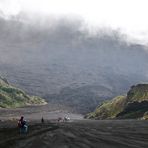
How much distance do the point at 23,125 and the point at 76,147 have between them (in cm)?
5064

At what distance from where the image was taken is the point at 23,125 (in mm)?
137250

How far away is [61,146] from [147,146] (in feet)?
77.2

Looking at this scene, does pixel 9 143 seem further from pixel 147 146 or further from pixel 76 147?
pixel 147 146

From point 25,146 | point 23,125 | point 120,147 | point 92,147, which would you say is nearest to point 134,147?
point 120,147

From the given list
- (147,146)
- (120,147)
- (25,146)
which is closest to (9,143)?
(25,146)

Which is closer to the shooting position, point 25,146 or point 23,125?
point 25,146

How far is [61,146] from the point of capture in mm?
93062

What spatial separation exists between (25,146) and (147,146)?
3311 centimetres

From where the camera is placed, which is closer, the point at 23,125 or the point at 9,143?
the point at 9,143

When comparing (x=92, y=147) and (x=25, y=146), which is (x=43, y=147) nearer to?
(x=25, y=146)

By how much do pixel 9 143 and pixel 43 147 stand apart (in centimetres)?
1102

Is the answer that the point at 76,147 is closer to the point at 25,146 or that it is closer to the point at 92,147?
the point at 92,147

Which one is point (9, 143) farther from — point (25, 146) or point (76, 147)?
point (76, 147)

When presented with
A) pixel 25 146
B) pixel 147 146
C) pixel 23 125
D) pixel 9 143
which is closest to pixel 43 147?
pixel 25 146
